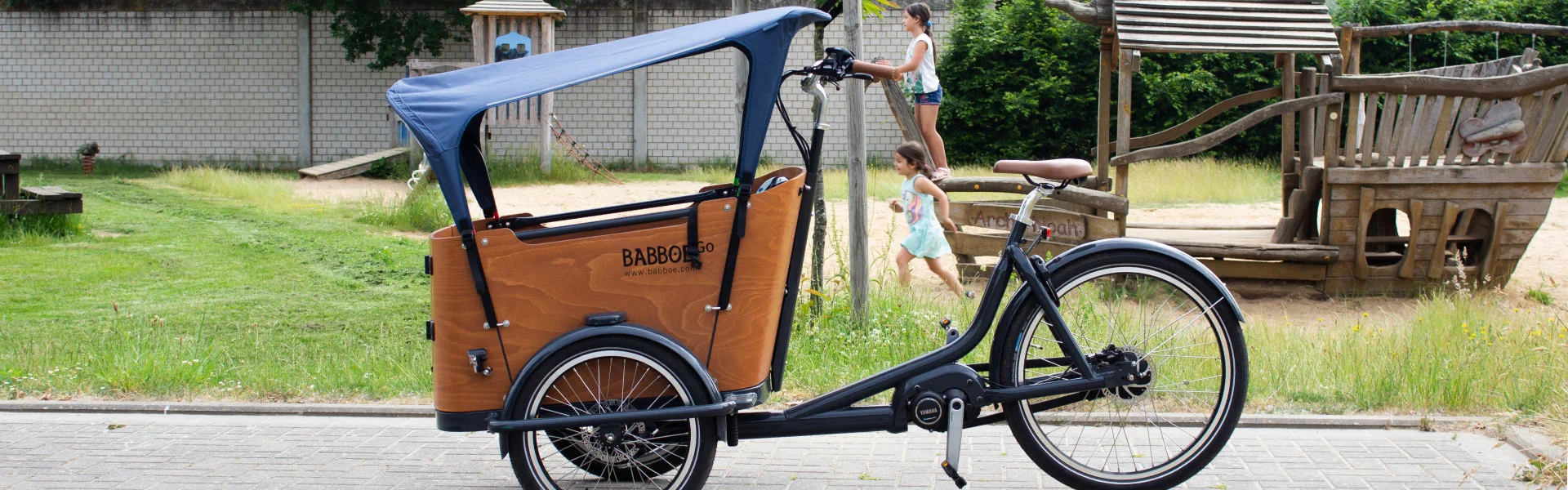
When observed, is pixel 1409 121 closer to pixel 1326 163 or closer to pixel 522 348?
pixel 1326 163

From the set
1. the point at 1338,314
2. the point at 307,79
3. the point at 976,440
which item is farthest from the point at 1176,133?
the point at 307,79

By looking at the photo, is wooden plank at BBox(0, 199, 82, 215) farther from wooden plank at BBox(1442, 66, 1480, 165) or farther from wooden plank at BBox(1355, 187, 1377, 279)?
wooden plank at BBox(1442, 66, 1480, 165)

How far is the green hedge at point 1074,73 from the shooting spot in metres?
17.7

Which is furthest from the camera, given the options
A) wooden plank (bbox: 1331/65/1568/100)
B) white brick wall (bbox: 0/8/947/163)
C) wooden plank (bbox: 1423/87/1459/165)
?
white brick wall (bbox: 0/8/947/163)

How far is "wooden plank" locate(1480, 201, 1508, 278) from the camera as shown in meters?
9.02

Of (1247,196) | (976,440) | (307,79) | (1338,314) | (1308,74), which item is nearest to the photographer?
(976,440)

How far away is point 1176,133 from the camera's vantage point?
37.5 feet

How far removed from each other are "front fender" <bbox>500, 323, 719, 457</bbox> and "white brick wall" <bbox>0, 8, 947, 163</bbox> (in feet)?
54.3

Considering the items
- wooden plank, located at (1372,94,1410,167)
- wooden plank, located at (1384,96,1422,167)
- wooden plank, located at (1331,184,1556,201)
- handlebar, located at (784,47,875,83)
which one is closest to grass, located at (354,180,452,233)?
wooden plank, located at (1372,94,1410,167)

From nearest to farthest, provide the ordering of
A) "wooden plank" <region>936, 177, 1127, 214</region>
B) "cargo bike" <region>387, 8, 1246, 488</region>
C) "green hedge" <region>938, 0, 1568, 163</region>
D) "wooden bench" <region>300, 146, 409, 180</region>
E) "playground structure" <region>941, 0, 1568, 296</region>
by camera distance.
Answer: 1. "cargo bike" <region>387, 8, 1246, 488</region>
2. "playground structure" <region>941, 0, 1568, 296</region>
3. "wooden plank" <region>936, 177, 1127, 214</region>
4. "wooden bench" <region>300, 146, 409, 180</region>
5. "green hedge" <region>938, 0, 1568, 163</region>

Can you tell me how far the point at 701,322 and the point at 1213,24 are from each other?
7.58 m

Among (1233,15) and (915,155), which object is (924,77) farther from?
(1233,15)

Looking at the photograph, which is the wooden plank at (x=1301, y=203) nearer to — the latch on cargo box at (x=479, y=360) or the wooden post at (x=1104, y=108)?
the wooden post at (x=1104, y=108)

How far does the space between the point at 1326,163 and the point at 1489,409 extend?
4750 millimetres
